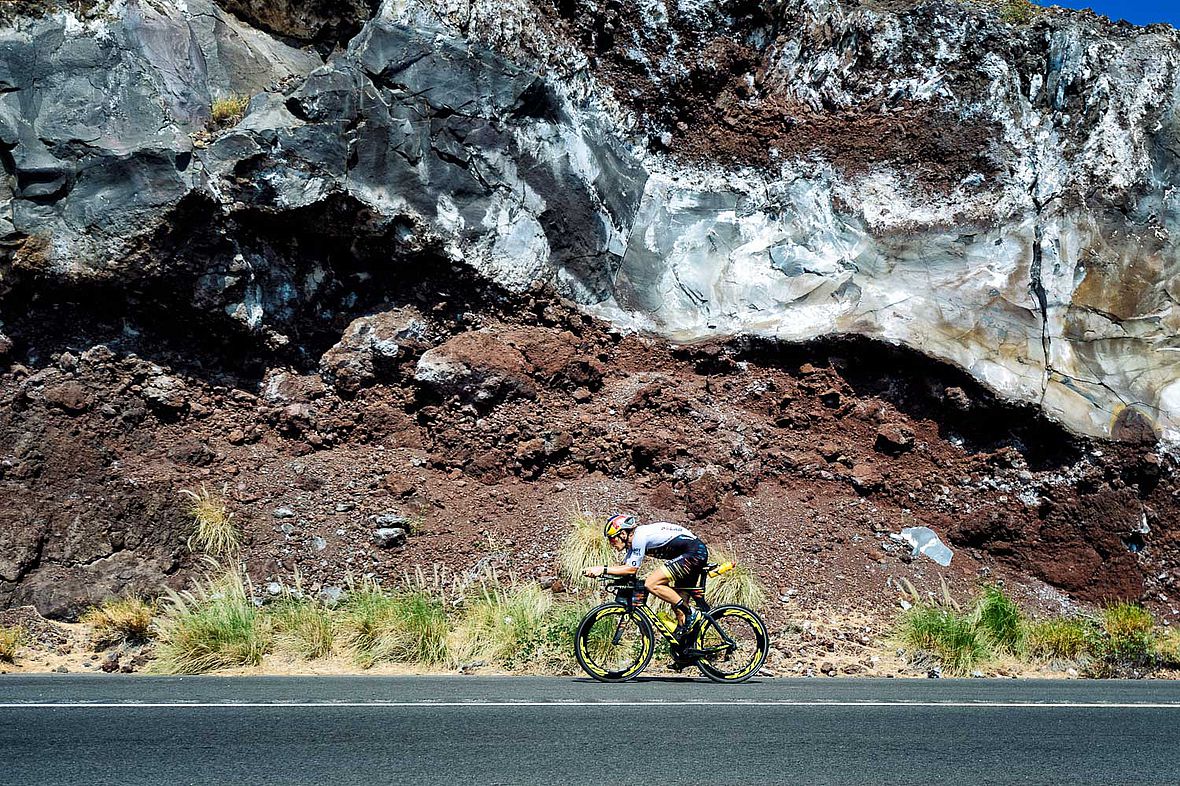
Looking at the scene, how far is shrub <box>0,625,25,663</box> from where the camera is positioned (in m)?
9.51

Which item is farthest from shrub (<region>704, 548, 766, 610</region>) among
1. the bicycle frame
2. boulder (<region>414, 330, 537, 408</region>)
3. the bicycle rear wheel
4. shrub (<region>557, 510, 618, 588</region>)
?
boulder (<region>414, 330, 537, 408</region>)

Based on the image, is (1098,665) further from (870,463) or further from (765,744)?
(765,744)

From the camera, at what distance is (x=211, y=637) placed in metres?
9.45

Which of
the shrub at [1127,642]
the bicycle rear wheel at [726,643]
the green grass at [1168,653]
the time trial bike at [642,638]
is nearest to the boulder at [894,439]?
the shrub at [1127,642]

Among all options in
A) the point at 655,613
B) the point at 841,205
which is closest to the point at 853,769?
the point at 655,613

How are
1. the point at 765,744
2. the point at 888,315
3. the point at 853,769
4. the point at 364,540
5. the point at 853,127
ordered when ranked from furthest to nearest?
the point at 853,127 < the point at 888,315 < the point at 364,540 < the point at 765,744 < the point at 853,769

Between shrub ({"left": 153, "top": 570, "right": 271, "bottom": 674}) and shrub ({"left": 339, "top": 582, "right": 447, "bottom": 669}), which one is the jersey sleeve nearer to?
shrub ({"left": 339, "top": 582, "right": 447, "bottom": 669})

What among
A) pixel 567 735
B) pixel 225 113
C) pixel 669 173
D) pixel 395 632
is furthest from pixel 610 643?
pixel 225 113

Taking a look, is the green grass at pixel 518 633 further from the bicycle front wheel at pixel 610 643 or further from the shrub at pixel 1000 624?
the shrub at pixel 1000 624

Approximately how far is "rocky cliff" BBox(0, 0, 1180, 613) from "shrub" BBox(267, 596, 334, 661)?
1.43 metres

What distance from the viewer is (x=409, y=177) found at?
13656mm

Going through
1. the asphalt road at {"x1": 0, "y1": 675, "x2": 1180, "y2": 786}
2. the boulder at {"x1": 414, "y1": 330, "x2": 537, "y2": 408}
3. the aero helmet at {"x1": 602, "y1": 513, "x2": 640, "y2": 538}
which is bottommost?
the asphalt road at {"x1": 0, "y1": 675, "x2": 1180, "y2": 786}

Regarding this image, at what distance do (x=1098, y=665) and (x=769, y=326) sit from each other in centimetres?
616

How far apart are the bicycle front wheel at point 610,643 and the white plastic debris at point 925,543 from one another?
219 inches
